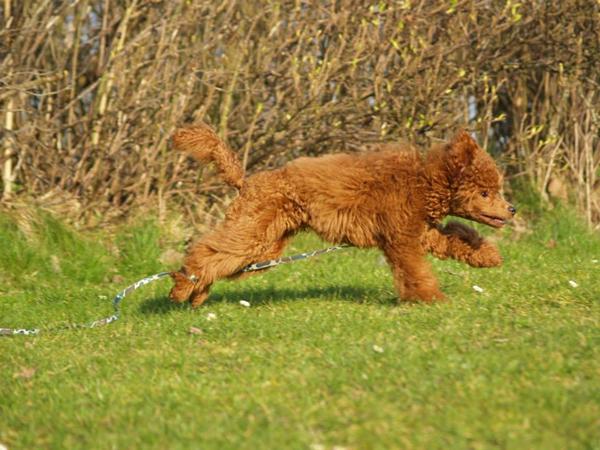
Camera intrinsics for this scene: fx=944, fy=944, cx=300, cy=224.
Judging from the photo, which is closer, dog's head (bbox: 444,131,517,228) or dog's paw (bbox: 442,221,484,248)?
dog's head (bbox: 444,131,517,228)

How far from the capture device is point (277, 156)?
32.8 feet

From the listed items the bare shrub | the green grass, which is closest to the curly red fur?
the green grass

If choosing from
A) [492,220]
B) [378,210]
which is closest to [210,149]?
[378,210]

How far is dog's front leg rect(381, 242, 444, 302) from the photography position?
6305 millimetres

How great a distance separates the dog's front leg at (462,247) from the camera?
6430 millimetres

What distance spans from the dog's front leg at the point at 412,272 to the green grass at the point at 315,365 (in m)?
0.11

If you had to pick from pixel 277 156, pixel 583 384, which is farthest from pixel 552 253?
pixel 583 384

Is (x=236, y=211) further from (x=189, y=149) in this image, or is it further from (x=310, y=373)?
(x=310, y=373)

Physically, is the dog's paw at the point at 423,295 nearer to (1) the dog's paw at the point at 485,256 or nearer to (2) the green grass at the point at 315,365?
(2) the green grass at the point at 315,365

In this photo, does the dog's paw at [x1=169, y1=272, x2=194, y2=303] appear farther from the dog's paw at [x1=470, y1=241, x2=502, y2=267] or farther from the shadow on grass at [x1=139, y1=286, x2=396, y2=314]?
the dog's paw at [x1=470, y1=241, x2=502, y2=267]

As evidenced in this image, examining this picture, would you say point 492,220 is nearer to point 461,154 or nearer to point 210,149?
point 461,154

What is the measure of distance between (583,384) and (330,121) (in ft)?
19.1

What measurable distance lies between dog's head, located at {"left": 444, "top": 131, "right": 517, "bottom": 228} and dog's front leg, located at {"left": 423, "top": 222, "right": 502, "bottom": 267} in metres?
0.18

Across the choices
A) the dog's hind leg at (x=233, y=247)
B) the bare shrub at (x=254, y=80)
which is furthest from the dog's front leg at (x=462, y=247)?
the bare shrub at (x=254, y=80)
